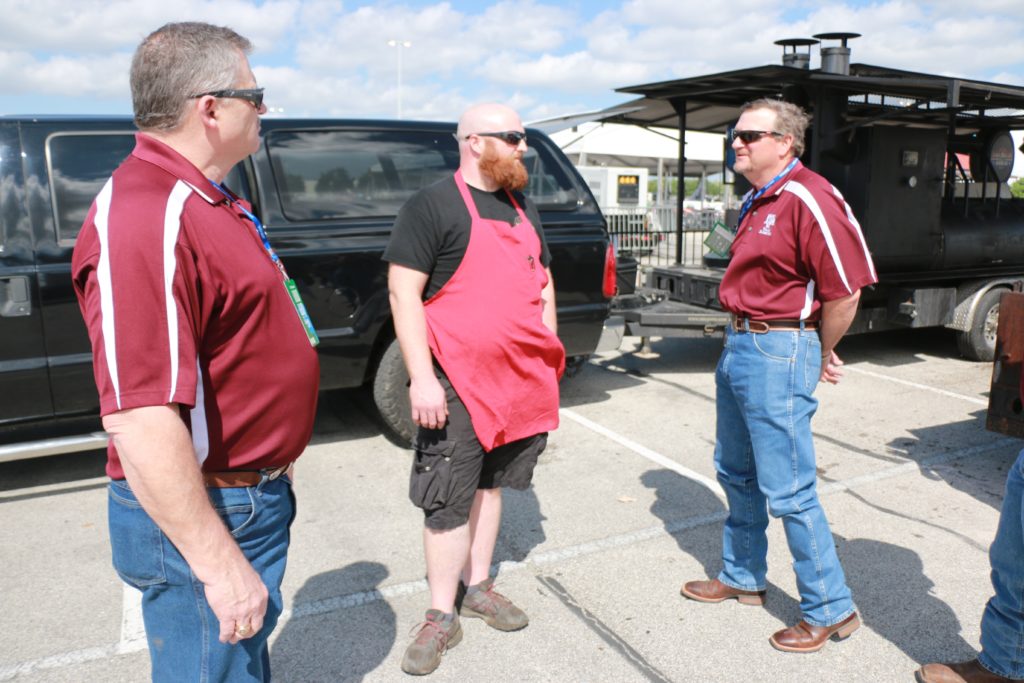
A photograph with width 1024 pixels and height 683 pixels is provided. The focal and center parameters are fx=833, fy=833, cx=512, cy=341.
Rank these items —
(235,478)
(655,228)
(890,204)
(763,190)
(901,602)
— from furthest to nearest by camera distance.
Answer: (655,228), (890,204), (901,602), (763,190), (235,478)

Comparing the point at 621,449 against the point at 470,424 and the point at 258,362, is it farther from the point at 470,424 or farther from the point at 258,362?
the point at 258,362

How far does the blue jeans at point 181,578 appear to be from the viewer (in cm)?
164

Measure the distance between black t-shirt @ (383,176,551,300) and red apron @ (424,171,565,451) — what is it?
0.03 meters

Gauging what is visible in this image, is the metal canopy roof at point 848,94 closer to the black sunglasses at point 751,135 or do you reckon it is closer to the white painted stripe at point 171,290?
the black sunglasses at point 751,135

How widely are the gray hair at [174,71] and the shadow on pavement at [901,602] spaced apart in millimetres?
2908

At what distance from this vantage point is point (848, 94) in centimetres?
734

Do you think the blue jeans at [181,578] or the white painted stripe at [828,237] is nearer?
the blue jeans at [181,578]

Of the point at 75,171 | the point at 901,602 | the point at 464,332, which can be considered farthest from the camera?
the point at 75,171

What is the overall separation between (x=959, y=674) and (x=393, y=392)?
3.30 meters

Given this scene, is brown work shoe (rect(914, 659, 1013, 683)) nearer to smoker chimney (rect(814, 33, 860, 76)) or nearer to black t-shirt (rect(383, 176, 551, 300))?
black t-shirt (rect(383, 176, 551, 300))

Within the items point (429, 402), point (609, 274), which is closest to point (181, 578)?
point (429, 402)

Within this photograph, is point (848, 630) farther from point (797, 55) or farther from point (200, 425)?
point (797, 55)

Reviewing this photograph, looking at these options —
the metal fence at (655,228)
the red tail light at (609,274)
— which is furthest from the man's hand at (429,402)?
the metal fence at (655,228)

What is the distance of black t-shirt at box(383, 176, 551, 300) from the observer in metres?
2.78
